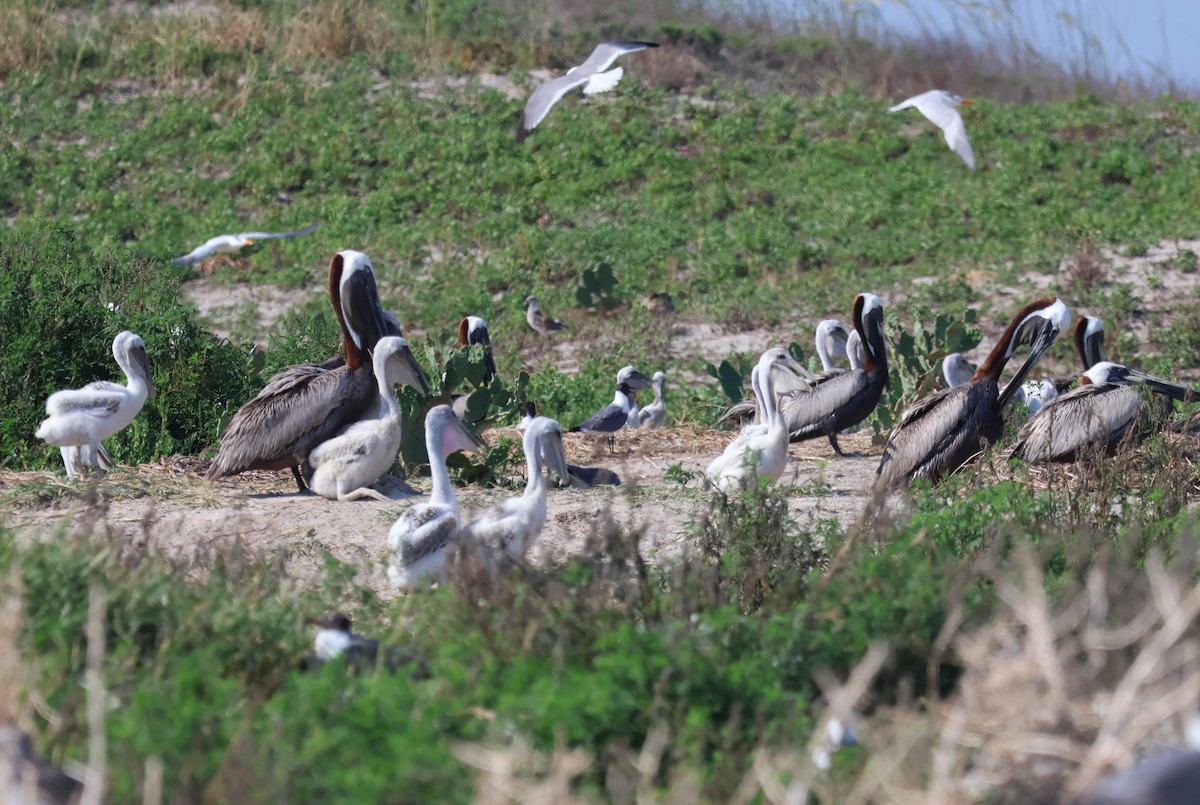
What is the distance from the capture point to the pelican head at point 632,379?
1152cm

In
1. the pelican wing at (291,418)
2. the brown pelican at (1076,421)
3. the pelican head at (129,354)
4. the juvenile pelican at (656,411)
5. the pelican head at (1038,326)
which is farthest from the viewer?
the juvenile pelican at (656,411)

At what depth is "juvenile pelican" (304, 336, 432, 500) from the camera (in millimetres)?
7543

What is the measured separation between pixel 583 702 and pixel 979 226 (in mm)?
12237

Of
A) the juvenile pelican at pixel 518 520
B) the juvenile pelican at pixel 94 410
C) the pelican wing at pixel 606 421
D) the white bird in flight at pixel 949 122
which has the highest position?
the white bird in flight at pixel 949 122

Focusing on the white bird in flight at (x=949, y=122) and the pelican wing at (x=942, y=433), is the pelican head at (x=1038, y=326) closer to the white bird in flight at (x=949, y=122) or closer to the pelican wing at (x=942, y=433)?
the pelican wing at (x=942, y=433)

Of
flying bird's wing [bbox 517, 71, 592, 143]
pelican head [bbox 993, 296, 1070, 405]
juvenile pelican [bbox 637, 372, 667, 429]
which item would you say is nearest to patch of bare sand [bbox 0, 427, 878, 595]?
pelican head [bbox 993, 296, 1070, 405]

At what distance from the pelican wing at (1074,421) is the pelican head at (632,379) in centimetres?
349

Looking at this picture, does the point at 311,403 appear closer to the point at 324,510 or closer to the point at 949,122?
the point at 324,510

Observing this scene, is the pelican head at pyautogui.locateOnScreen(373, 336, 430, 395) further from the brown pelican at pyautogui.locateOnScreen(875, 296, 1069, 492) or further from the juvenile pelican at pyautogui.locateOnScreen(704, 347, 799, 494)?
the brown pelican at pyautogui.locateOnScreen(875, 296, 1069, 492)

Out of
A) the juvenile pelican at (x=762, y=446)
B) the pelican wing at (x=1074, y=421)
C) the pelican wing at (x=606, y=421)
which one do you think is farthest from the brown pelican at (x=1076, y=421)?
the pelican wing at (x=606, y=421)

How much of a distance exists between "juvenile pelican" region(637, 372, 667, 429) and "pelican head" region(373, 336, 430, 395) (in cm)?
327

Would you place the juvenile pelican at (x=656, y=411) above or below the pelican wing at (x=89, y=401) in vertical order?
below

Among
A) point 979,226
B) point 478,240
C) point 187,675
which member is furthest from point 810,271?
point 187,675

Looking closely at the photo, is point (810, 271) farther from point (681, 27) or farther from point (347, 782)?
point (347, 782)
